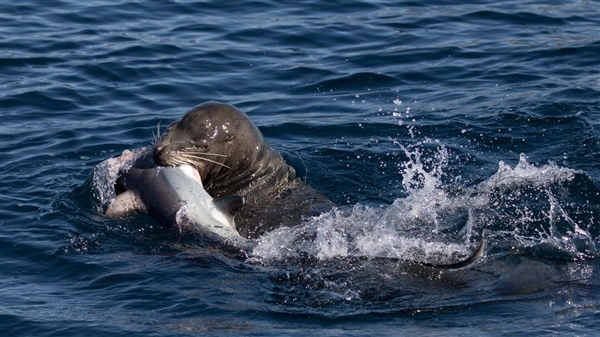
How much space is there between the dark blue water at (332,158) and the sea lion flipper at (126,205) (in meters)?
0.13

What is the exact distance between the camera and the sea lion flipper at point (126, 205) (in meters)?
8.27

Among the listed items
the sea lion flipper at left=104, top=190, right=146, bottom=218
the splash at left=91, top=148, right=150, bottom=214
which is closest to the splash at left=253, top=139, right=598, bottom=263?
the sea lion flipper at left=104, top=190, right=146, bottom=218

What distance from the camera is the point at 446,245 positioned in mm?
7930

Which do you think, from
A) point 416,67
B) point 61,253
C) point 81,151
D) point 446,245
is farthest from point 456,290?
point 416,67

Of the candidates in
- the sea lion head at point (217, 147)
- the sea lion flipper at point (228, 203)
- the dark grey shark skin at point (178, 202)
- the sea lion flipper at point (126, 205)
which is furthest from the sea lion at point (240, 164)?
the sea lion flipper at point (228, 203)

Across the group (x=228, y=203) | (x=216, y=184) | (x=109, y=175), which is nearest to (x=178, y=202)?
(x=228, y=203)

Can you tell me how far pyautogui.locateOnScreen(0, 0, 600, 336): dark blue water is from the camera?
23.2 ft

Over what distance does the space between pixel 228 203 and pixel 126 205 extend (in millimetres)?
968

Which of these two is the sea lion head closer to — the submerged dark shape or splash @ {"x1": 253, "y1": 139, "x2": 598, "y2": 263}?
the submerged dark shape

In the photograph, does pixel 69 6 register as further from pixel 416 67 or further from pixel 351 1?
pixel 416 67

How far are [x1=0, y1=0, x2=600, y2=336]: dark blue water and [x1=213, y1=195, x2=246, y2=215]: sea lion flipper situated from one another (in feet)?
1.11

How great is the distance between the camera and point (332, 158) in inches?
414

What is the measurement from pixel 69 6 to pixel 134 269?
31.0 ft

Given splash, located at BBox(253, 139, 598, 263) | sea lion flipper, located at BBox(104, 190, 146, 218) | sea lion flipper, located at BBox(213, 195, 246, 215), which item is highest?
sea lion flipper, located at BBox(213, 195, 246, 215)
